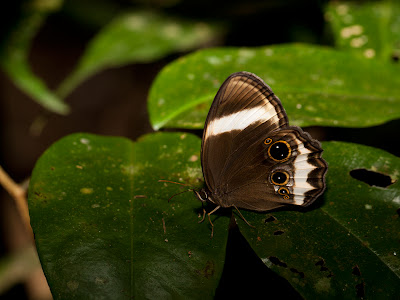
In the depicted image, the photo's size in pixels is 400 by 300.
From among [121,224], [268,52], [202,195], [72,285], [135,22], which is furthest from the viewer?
[135,22]

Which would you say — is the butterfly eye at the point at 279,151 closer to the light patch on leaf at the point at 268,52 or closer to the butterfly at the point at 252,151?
the butterfly at the point at 252,151

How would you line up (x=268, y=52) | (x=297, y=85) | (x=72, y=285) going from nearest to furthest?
(x=72, y=285) < (x=297, y=85) < (x=268, y=52)

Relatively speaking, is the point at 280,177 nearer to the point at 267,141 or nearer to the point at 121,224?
the point at 267,141

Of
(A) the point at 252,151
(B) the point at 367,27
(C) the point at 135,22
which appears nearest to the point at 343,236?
(A) the point at 252,151

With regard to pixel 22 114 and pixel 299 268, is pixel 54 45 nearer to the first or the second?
pixel 22 114

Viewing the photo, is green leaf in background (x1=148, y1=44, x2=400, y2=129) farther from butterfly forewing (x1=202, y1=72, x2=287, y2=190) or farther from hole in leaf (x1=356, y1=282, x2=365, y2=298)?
hole in leaf (x1=356, y1=282, x2=365, y2=298)

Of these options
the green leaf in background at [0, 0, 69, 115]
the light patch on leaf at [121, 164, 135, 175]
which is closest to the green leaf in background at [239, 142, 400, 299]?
the light patch on leaf at [121, 164, 135, 175]
